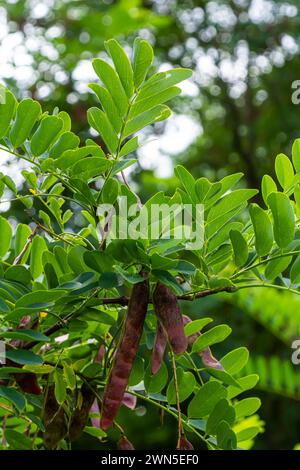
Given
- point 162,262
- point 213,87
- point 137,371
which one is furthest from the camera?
point 213,87

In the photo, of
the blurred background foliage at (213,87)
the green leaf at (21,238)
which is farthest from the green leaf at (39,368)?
the blurred background foliage at (213,87)

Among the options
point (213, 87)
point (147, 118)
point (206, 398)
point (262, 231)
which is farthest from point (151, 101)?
point (213, 87)

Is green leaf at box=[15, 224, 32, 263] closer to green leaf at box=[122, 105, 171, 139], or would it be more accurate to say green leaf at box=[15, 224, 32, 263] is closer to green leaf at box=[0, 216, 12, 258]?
green leaf at box=[0, 216, 12, 258]

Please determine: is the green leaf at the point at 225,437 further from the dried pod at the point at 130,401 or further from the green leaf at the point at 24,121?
the green leaf at the point at 24,121

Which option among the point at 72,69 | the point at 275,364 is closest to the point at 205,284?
the point at 275,364

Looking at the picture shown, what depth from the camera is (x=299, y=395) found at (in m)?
1.49

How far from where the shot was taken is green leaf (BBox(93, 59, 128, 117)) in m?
0.52

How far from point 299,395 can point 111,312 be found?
100 cm

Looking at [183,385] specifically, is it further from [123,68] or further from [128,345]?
[123,68]

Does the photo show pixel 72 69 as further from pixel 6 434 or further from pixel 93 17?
pixel 6 434

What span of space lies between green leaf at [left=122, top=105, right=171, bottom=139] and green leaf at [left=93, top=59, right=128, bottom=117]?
0.04 feet

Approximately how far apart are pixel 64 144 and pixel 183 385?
0.65 feet

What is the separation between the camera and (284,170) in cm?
56

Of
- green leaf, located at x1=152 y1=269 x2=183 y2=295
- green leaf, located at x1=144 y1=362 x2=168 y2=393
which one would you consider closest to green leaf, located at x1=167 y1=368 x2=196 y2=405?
green leaf, located at x1=144 y1=362 x2=168 y2=393
